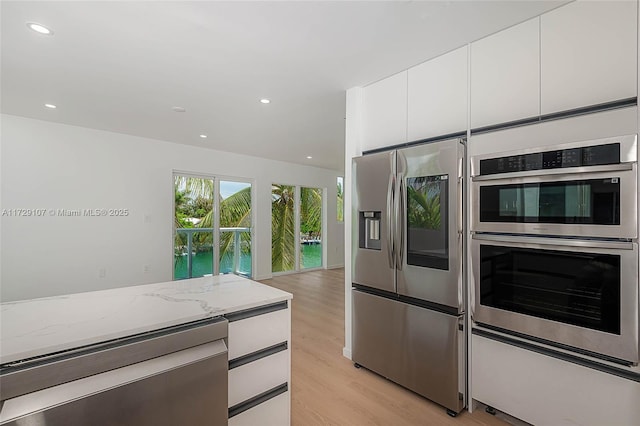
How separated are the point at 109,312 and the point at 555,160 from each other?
8.08 feet

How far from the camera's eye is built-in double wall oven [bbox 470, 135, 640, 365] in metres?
1.48

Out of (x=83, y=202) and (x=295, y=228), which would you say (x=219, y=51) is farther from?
(x=295, y=228)

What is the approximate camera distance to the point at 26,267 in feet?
12.8

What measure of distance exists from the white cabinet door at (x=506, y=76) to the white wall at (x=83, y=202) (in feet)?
15.8

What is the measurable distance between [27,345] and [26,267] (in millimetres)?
4071

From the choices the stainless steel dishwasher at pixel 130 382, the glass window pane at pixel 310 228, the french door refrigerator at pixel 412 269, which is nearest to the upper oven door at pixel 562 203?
the french door refrigerator at pixel 412 269

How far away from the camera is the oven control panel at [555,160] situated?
60.0 inches

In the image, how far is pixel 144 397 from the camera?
44.5 inches

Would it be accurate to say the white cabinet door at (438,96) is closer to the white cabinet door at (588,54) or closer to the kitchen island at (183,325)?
the white cabinet door at (588,54)

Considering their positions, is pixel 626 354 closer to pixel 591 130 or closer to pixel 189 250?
pixel 591 130

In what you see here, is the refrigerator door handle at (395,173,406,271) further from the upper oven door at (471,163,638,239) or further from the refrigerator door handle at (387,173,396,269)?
the upper oven door at (471,163,638,239)

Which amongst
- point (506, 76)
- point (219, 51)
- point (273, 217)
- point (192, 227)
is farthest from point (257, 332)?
point (273, 217)

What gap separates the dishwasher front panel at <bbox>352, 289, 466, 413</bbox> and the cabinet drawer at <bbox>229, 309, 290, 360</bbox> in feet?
3.33

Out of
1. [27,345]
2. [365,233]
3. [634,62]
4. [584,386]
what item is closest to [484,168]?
[634,62]
